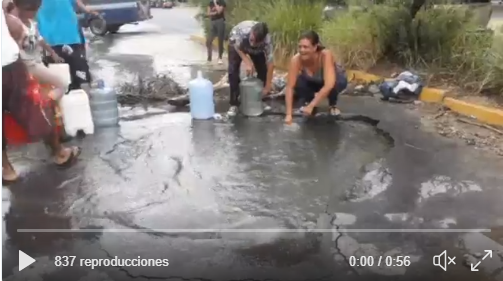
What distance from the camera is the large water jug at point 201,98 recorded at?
9.34 ft

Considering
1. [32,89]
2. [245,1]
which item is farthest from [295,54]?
[32,89]

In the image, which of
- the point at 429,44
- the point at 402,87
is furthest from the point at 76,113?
the point at 429,44

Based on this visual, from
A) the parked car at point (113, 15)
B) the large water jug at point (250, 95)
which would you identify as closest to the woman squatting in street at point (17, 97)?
the parked car at point (113, 15)

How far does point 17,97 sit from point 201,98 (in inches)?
40.5

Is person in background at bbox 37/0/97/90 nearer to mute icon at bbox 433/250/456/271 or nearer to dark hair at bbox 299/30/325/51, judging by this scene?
dark hair at bbox 299/30/325/51


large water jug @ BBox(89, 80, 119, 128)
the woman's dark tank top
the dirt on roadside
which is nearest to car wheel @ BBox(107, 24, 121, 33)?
large water jug @ BBox(89, 80, 119, 128)

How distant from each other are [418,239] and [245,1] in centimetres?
121

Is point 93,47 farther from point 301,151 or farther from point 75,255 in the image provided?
point 301,151

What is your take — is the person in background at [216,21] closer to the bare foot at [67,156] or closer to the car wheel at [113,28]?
the car wheel at [113,28]

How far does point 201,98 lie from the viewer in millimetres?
2982

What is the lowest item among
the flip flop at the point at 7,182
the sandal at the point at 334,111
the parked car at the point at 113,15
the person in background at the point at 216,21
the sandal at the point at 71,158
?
the sandal at the point at 334,111

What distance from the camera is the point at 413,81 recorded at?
3.03 m

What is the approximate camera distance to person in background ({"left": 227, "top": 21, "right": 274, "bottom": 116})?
279 cm

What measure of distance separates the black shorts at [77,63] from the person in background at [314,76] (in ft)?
3.00
